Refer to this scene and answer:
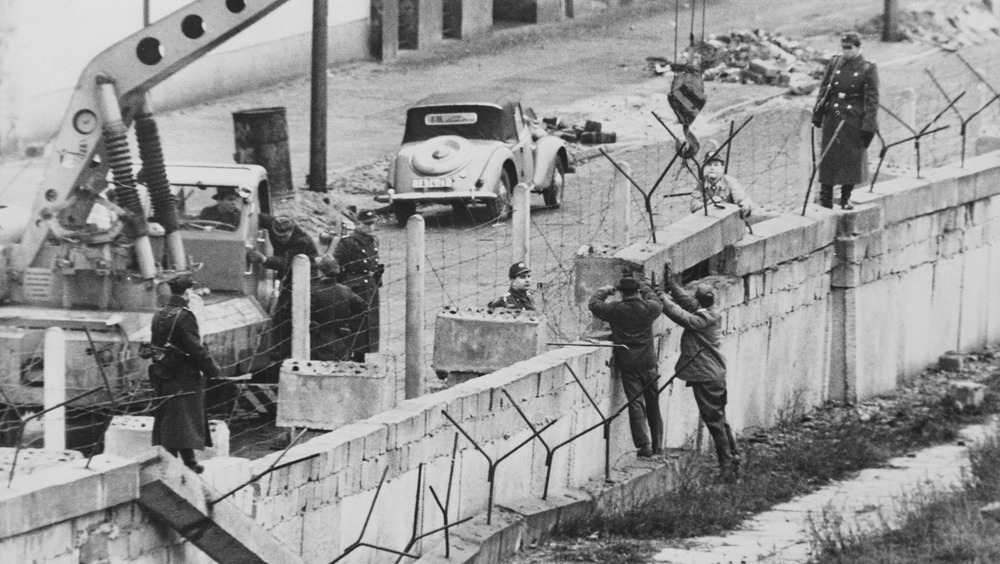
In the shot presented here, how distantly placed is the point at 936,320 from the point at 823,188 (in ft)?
9.84

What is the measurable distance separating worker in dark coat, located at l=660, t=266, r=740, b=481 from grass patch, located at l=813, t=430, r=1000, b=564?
188 cm

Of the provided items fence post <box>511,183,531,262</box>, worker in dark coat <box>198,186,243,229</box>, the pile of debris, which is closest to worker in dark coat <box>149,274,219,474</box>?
Result: fence post <box>511,183,531,262</box>

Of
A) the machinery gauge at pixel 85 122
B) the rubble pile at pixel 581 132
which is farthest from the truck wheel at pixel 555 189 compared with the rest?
the machinery gauge at pixel 85 122

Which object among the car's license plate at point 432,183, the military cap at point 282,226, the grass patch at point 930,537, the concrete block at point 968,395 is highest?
the military cap at point 282,226

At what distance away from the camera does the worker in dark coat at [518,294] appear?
1456 cm

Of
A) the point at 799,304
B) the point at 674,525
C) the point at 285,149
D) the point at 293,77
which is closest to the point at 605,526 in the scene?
the point at 674,525

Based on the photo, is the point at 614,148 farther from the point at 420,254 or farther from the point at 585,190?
the point at 420,254

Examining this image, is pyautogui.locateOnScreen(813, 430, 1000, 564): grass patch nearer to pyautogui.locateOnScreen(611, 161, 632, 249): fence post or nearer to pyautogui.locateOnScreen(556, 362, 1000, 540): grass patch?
pyautogui.locateOnScreen(556, 362, 1000, 540): grass patch

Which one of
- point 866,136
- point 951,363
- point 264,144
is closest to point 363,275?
point 866,136

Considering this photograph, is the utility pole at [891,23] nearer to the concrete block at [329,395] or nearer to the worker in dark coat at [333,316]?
the worker in dark coat at [333,316]

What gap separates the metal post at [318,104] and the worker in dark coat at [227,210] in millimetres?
7079

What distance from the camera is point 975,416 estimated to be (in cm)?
1916

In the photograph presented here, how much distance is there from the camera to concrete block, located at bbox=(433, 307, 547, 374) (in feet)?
45.5

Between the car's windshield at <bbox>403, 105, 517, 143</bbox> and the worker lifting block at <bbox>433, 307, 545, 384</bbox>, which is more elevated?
the car's windshield at <bbox>403, 105, 517, 143</bbox>
